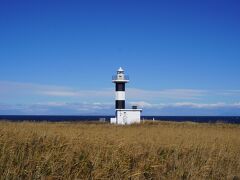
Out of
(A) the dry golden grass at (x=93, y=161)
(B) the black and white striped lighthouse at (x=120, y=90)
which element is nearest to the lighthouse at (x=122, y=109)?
(B) the black and white striped lighthouse at (x=120, y=90)

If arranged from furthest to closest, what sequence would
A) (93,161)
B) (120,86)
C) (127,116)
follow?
1. (120,86)
2. (127,116)
3. (93,161)

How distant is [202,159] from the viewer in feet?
32.4

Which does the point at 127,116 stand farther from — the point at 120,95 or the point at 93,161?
the point at 93,161

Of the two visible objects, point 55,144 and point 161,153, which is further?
point 161,153

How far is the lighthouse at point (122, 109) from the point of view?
43.9 meters

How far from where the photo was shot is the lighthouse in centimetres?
4391

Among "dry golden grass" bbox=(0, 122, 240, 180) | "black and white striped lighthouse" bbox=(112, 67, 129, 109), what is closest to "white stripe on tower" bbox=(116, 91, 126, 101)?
"black and white striped lighthouse" bbox=(112, 67, 129, 109)

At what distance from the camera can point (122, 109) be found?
4431cm

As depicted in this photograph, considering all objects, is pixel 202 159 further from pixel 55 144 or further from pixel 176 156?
pixel 55 144

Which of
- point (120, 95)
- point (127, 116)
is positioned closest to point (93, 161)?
point (127, 116)

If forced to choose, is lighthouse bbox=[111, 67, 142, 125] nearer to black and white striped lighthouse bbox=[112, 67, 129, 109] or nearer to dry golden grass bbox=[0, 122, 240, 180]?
black and white striped lighthouse bbox=[112, 67, 129, 109]

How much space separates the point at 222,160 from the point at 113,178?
3421mm

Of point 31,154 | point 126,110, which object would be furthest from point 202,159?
point 126,110

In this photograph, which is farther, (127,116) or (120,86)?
(120,86)
